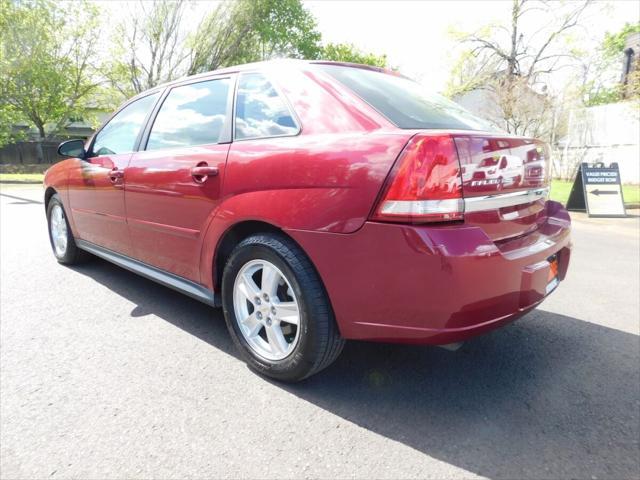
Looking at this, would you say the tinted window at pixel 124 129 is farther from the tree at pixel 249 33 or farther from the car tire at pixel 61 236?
the tree at pixel 249 33

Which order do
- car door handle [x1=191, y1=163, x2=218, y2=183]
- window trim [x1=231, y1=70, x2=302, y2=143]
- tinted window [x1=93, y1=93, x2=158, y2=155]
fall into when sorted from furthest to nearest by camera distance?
tinted window [x1=93, y1=93, x2=158, y2=155] → car door handle [x1=191, y1=163, x2=218, y2=183] → window trim [x1=231, y1=70, x2=302, y2=143]

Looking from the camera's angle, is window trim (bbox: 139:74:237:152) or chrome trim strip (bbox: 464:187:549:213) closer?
chrome trim strip (bbox: 464:187:549:213)

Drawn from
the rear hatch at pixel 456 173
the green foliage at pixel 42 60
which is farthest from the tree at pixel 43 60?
the rear hatch at pixel 456 173

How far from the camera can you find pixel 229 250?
8.33 feet

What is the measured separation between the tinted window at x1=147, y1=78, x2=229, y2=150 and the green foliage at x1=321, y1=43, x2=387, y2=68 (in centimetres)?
3818

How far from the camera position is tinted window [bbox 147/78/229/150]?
266 centimetres

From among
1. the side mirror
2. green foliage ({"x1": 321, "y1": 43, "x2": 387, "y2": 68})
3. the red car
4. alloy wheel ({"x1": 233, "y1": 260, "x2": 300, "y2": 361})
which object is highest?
green foliage ({"x1": 321, "y1": 43, "x2": 387, "y2": 68})

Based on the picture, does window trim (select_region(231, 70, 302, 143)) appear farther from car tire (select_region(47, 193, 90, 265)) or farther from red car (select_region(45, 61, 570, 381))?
car tire (select_region(47, 193, 90, 265))

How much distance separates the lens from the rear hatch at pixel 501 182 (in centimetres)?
179

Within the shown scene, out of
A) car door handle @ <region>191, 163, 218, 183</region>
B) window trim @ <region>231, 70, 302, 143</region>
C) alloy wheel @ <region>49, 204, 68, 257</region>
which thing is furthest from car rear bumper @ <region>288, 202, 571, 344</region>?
alloy wheel @ <region>49, 204, 68, 257</region>

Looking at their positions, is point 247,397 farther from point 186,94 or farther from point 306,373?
point 186,94

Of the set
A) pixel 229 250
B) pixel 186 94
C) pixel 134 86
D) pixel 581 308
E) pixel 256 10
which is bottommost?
pixel 581 308

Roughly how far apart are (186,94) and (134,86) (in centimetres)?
2585

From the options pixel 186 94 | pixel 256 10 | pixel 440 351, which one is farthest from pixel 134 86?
pixel 440 351
